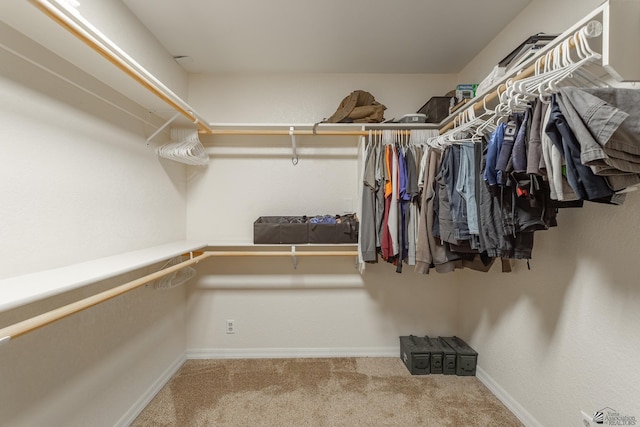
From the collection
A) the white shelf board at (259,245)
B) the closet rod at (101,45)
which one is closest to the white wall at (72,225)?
the closet rod at (101,45)

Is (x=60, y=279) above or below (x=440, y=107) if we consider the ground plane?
below

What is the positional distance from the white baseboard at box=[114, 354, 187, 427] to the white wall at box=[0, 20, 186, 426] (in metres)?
0.04

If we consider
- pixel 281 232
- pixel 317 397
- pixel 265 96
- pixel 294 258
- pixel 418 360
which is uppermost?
pixel 265 96

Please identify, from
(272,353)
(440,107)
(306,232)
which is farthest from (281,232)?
(440,107)

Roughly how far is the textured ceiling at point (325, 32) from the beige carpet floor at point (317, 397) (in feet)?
8.18

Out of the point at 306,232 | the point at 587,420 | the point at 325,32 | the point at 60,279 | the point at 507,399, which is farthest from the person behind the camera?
the point at 306,232

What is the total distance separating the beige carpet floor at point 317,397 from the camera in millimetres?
1599

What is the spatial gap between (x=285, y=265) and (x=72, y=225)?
4.69 feet

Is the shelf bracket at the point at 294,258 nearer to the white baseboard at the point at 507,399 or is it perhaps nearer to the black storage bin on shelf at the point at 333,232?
the black storage bin on shelf at the point at 333,232

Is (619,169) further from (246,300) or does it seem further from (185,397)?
(185,397)

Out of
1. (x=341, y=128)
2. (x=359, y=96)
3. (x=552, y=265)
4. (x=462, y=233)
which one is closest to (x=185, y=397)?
(x=462, y=233)

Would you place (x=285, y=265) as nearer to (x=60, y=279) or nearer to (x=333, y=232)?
(x=333, y=232)

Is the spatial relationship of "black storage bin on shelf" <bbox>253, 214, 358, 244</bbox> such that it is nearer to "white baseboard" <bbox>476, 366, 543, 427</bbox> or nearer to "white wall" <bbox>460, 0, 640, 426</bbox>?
"white wall" <bbox>460, 0, 640, 426</bbox>

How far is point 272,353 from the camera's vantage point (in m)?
2.26
